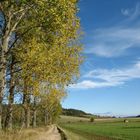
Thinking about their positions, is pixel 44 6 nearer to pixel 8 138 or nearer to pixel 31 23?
pixel 31 23

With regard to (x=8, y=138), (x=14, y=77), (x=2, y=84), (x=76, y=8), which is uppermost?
(x=76, y=8)

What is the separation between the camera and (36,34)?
32219 millimetres

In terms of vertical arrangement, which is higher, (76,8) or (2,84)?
(76,8)

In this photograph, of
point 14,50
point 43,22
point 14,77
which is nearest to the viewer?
point 43,22

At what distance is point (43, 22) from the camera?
28.1 m

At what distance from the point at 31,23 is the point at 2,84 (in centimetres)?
488

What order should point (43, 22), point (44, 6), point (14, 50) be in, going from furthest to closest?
point (14, 50)
point (43, 22)
point (44, 6)

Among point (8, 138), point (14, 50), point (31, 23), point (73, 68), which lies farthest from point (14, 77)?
point (8, 138)

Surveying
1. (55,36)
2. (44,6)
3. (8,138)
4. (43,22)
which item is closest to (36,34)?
(55,36)

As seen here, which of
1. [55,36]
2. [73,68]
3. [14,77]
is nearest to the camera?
[55,36]

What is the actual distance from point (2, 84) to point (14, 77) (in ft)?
34.5

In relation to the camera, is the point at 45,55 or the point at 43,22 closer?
the point at 43,22

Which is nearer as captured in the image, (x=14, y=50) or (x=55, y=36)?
(x=55, y=36)

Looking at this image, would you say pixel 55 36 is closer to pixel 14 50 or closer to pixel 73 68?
pixel 14 50
